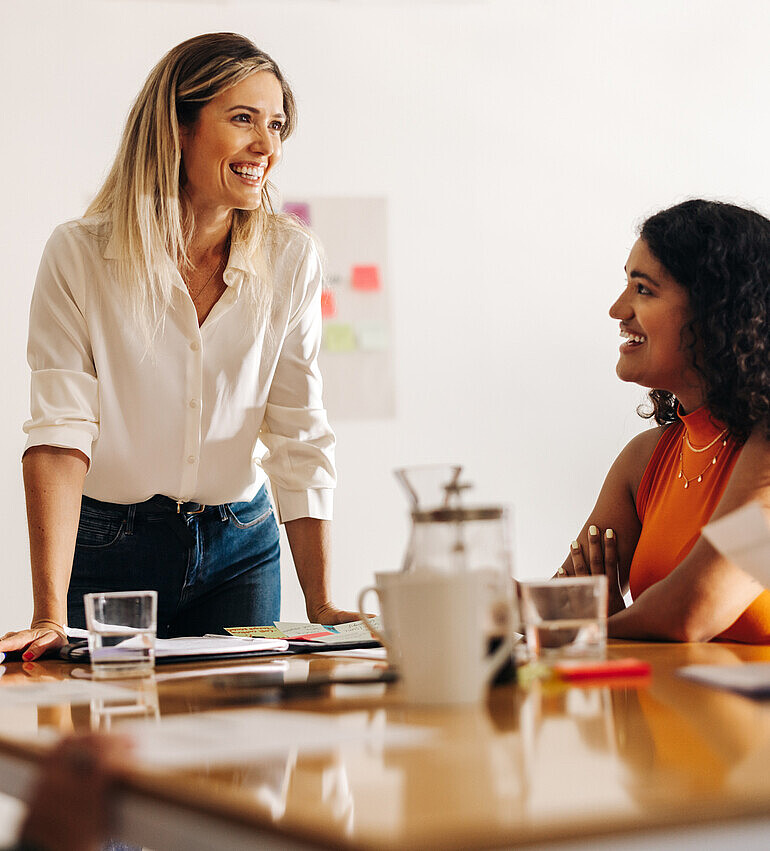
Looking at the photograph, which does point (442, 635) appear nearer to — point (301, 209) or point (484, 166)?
point (301, 209)

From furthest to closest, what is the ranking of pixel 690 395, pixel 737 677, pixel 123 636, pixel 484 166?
pixel 484 166 < pixel 690 395 < pixel 123 636 < pixel 737 677

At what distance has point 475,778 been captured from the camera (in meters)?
0.58

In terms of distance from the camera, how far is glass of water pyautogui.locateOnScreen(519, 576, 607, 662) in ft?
3.40

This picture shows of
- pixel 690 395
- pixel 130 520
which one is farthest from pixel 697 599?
pixel 130 520

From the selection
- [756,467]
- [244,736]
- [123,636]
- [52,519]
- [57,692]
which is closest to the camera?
[244,736]

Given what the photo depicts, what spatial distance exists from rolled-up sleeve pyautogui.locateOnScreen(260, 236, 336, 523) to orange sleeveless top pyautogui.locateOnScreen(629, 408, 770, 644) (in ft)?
1.70

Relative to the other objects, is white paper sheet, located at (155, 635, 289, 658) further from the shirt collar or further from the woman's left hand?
the shirt collar

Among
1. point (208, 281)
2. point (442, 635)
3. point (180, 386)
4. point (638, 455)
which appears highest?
point (208, 281)

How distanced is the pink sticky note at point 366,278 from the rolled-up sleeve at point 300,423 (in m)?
1.48

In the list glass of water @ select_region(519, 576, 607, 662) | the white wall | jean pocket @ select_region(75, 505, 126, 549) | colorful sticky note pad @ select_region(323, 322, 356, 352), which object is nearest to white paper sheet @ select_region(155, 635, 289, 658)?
glass of water @ select_region(519, 576, 607, 662)

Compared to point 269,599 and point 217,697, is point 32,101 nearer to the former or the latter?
point 269,599

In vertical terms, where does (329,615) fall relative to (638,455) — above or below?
below

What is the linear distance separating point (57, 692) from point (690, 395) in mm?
1087

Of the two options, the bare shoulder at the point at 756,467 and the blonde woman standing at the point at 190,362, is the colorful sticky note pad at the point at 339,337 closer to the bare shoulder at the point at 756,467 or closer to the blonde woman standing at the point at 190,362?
the blonde woman standing at the point at 190,362
